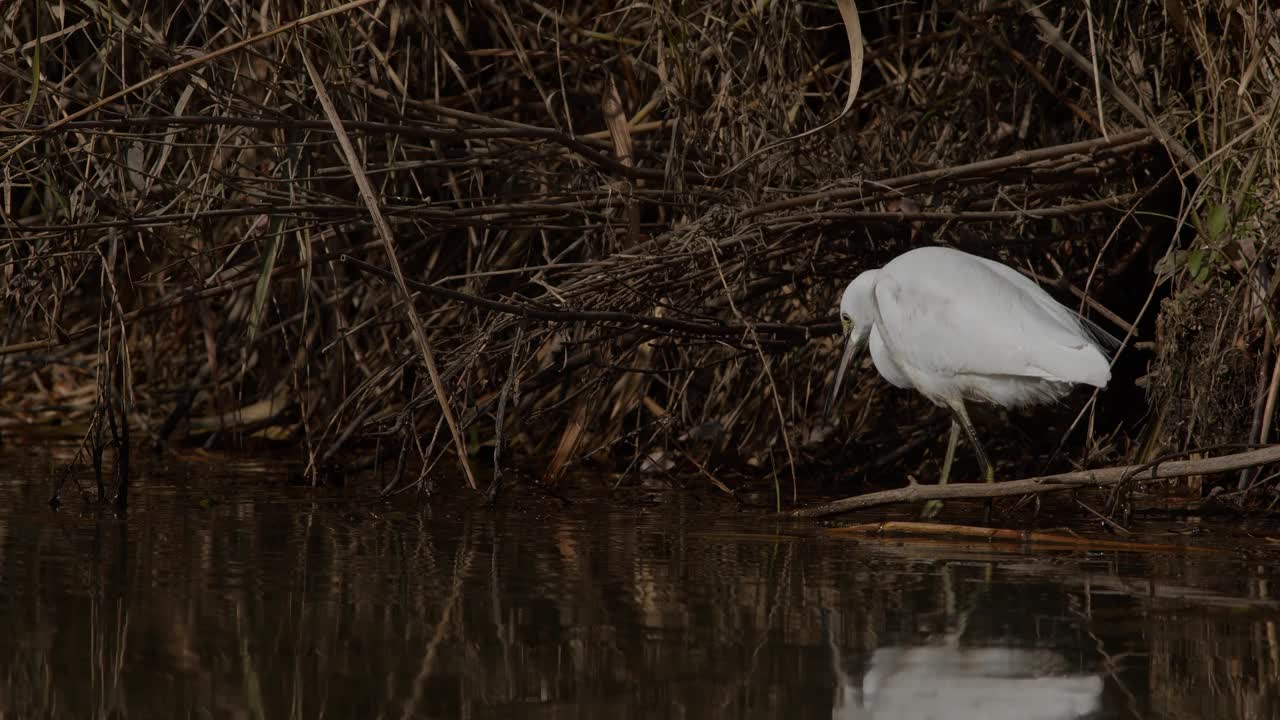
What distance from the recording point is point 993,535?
3564mm

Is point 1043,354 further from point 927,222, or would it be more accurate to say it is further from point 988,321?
point 927,222

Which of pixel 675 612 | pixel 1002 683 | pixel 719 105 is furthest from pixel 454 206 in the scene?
pixel 1002 683

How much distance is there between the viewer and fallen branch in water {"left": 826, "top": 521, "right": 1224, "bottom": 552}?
3.41m

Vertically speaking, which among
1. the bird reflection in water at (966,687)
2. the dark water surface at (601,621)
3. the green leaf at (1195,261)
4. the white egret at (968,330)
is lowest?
the bird reflection in water at (966,687)

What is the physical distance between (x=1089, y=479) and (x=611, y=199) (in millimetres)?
1678

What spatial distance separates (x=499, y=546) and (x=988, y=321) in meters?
1.55

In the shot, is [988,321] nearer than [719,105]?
Yes

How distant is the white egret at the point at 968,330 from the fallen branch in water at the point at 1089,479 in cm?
42

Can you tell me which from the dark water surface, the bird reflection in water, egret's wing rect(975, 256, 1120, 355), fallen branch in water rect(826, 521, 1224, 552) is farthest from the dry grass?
the bird reflection in water

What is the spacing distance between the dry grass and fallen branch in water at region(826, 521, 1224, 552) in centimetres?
77

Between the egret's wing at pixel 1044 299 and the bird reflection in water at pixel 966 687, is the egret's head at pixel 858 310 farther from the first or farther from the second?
the bird reflection in water at pixel 966 687

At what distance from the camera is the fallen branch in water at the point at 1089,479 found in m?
3.37

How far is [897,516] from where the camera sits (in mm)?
4289

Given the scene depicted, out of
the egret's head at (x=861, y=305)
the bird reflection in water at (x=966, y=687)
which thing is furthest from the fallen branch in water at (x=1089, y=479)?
the bird reflection in water at (x=966, y=687)
